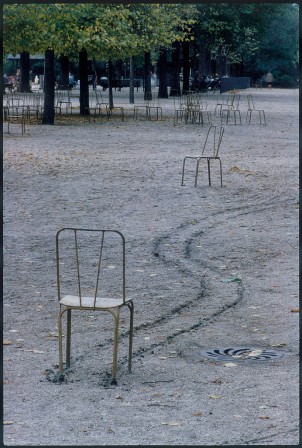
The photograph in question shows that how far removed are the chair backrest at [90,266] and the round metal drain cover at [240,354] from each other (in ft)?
4.52

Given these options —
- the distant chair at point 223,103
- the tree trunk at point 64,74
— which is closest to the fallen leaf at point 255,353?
the distant chair at point 223,103

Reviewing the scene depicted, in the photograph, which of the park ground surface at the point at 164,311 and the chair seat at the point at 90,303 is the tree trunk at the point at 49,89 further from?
the chair seat at the point at 90,303

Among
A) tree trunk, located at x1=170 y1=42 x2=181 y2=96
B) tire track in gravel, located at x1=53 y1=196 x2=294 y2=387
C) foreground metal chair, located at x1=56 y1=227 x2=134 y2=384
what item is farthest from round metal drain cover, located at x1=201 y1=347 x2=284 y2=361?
tree trunk, located at x1=170 y1=42 x2=181 y2=96

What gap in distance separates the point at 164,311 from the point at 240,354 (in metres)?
1.48

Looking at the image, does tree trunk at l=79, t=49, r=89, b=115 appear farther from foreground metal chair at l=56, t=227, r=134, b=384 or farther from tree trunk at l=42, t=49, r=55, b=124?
foreground metal chair at l=56, t=227, r=134, b=384

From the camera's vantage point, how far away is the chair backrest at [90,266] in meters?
9.96

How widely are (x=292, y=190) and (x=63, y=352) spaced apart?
1046 cm

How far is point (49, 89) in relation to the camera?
32.0 m

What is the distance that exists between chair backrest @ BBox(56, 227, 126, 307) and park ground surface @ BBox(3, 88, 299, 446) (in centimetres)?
16

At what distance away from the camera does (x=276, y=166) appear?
21469mm

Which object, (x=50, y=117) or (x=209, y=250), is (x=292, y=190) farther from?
(x=50, y=117)

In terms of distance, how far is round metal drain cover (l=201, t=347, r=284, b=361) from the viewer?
7.67m

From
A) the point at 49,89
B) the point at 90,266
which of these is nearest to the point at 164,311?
the point at 90,266

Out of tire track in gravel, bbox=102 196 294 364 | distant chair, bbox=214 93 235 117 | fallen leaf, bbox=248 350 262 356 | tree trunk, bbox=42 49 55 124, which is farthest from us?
distant chair, bbox=214 93 235 117
